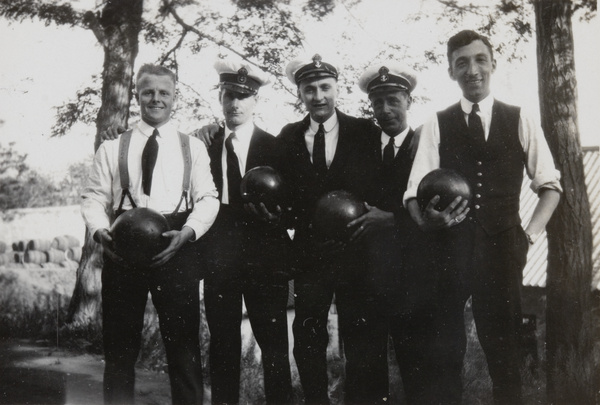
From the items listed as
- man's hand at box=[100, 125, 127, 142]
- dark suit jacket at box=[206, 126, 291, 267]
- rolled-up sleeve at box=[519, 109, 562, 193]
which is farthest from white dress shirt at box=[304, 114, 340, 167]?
man's hand at box=[100, 125, 127, 142]

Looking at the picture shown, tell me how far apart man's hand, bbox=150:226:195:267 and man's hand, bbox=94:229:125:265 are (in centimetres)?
22

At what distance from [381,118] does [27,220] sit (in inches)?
112

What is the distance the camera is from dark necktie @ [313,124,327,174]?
375 cm

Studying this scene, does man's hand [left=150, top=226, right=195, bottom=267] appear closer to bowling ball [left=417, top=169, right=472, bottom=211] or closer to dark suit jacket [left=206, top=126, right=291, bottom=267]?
dark suit jacket [left=206, top=126, right=291, bottom=267]

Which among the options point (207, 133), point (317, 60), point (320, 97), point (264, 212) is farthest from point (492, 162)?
point (207, 133)

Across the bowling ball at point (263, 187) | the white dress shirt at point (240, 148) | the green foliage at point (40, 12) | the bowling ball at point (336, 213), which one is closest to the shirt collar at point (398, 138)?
the bowling ball at point (336, 213)

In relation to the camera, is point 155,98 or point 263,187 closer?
point 263,187

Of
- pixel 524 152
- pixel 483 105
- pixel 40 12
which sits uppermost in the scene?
pixel 40 12

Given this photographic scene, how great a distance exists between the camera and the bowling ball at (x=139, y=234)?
10.8 ft

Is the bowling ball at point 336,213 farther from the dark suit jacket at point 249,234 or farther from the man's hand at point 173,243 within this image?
the man's hand at point 173,243

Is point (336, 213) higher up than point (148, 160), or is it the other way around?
point (148, 160)

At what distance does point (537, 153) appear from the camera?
3561 millimetres

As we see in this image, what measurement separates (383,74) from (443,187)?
3.41ft

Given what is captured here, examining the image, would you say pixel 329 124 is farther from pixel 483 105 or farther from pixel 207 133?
pixel 483 105
